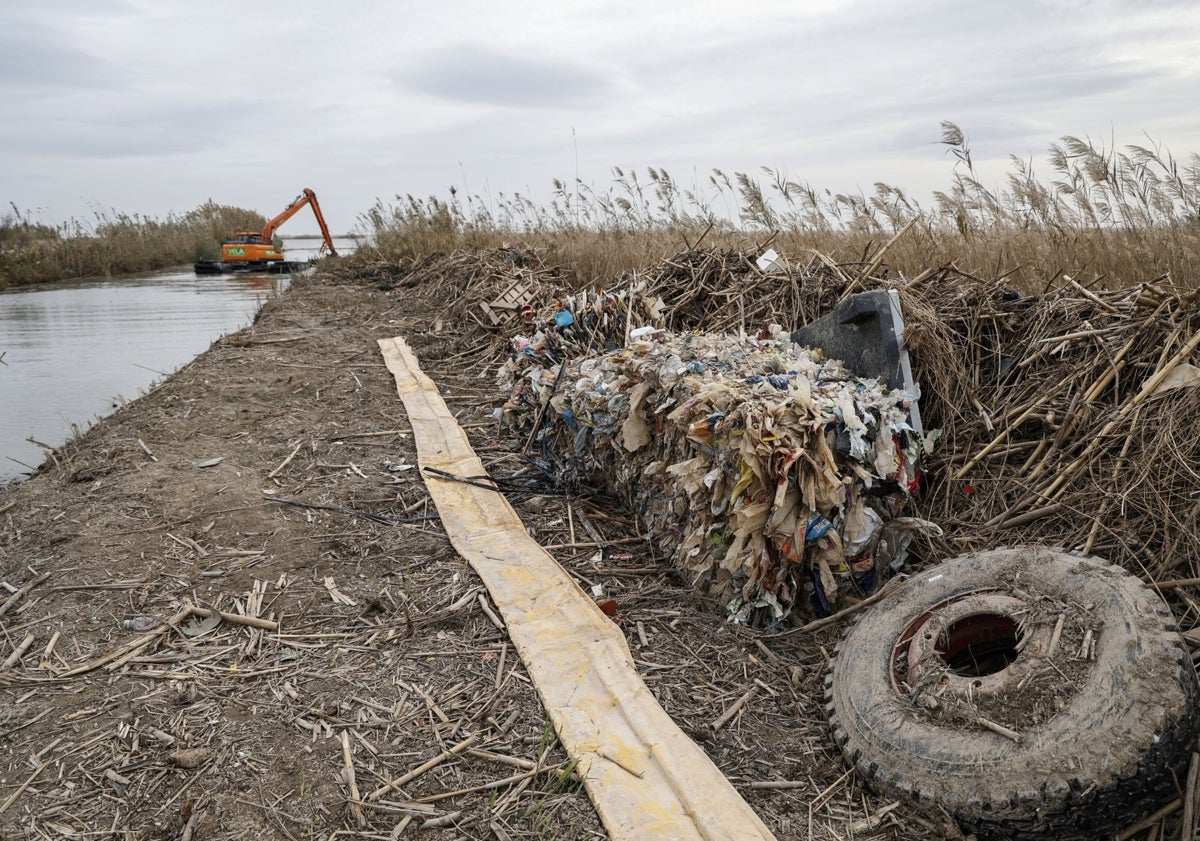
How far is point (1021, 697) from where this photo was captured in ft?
8.79

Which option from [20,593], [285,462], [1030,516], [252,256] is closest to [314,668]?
[20,593]

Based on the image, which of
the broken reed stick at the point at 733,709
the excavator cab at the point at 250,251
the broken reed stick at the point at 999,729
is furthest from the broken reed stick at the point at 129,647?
the excavator cab at the point at 250,251

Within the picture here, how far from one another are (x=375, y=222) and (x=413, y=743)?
54.9 ft

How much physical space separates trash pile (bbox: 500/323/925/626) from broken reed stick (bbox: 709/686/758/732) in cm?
45

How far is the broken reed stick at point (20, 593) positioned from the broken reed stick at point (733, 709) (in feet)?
11.1

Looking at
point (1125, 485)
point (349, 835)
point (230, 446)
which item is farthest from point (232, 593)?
point (1125, 485)

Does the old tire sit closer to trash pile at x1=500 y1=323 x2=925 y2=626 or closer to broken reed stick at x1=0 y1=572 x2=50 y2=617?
trash pile at x1=500 y1=323 x2=925 y2=626

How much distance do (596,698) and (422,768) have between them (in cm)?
71

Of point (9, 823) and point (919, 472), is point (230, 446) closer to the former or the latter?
point (9, 823)

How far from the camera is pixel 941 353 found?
4.44 meters

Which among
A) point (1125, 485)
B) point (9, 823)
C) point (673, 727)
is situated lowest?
point (673, 727)

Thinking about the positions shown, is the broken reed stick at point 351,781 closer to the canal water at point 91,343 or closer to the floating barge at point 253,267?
the canal water at point 91,343

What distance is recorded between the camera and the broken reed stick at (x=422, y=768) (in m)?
2.77

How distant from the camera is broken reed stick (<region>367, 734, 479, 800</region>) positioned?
9.09 ft
